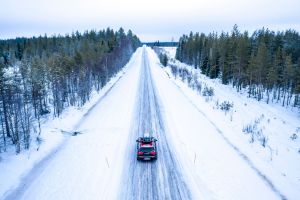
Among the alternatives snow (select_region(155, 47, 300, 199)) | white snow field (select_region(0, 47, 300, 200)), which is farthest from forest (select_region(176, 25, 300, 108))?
white snow field (select_region(0, 47, 300, 200))

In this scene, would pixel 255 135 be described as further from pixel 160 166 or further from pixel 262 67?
pixel 262 67

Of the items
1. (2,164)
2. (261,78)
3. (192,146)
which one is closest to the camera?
(2,164)

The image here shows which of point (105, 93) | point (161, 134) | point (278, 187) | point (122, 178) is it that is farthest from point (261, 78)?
point (122, 178)

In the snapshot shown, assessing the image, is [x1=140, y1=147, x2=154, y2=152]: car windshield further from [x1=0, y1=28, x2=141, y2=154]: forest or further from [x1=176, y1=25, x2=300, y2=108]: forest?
[x1=176, y1=25, x2=300, y2=108]: forest

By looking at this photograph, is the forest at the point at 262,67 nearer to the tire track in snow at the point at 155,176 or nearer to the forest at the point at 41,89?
the forest at the point at 41,89

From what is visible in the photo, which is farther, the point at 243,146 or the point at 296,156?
the point at 243,146

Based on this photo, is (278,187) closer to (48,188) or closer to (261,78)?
(48,188)

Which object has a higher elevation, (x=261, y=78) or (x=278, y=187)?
(x=261, y=78)

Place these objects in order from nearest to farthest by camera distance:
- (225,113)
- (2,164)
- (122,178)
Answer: (122,178), (2,164), (225,113)
